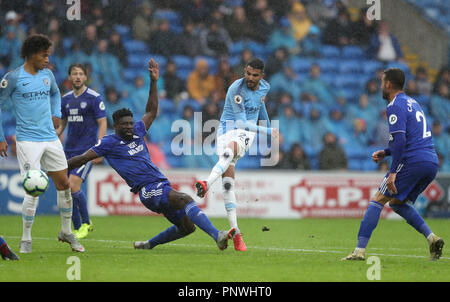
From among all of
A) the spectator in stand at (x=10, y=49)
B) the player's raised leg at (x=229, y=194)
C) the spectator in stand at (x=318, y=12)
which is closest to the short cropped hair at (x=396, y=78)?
the player's raised leg at (x=229, y=194)

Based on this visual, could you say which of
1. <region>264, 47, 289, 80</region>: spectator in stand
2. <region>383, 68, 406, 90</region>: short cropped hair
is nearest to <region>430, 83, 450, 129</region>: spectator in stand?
<region>264, 47, 289, 80</region>: spectator in stand

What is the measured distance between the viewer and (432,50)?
72.3ft

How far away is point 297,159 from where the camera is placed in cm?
1599

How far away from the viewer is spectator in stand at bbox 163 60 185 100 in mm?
17766

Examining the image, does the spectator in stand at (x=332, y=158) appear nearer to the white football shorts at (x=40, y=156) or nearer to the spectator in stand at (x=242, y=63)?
the spectator in stand at (x=242, y=63)

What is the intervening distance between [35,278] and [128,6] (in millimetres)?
13571

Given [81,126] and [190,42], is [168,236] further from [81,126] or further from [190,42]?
[190,42]

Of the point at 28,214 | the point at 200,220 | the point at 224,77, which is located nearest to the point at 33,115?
the point at 28,214

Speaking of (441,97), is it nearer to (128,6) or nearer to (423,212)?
(423,212)

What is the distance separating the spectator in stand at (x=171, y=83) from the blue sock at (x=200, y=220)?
9555 millimetres

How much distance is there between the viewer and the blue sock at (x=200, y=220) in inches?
323

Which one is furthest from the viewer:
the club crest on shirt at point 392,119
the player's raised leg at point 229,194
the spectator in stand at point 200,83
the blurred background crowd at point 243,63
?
the spectator in stand at point 200,83

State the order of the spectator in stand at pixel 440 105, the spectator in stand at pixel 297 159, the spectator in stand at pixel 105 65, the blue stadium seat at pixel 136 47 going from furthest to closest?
the blue stadium seat at pixel 136 47
the spectator in stand at pixel 440 105
the spectator in stand at pixel 105 65
the spectator in stand at pixel 297 159

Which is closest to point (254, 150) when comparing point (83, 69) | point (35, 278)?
point (83, 69)
